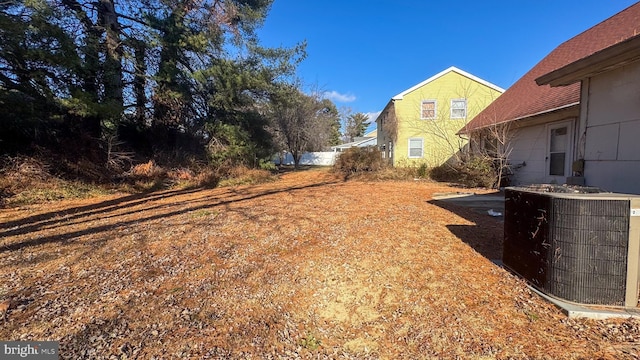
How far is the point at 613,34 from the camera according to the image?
25.8 feet

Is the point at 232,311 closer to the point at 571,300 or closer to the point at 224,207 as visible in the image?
the point at 571,300

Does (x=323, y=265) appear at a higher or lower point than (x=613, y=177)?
lower

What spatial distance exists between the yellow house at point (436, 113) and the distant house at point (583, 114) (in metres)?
3.03

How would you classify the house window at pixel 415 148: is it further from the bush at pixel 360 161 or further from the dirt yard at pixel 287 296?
the dirt yard at pixel 287 296

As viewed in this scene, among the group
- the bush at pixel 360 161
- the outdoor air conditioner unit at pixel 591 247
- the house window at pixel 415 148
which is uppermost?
the house window at pixel 415 148

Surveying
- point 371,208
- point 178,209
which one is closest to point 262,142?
point 178,209

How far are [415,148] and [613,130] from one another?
12.2 m

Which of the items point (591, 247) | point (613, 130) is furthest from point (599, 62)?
point (591, 247)

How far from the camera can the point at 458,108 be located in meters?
16.2

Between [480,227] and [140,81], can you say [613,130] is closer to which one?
[480,227]

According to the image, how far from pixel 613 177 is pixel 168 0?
582 inches

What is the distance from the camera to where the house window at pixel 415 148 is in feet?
54.3
